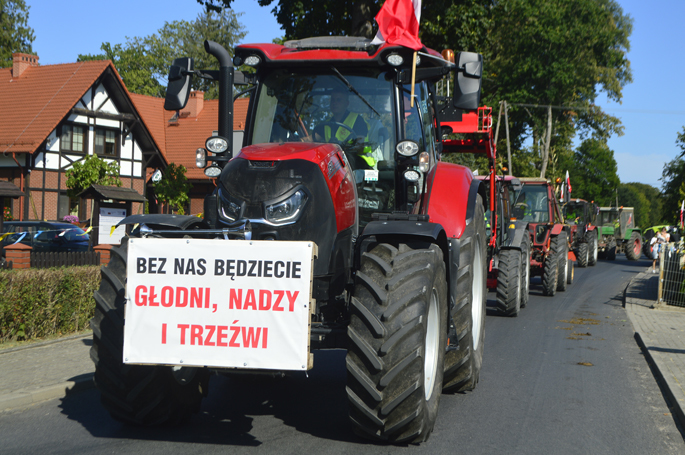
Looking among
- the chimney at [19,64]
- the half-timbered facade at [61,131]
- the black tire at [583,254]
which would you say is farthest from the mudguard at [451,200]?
the chimney at [19,64]

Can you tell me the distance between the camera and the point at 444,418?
5559 millimetres

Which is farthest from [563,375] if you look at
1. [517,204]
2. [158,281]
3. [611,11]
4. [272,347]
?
[611,11]

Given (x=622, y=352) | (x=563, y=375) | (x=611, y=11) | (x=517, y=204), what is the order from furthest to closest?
(x=611, y=11)
(x=517, y=204)
(x=622, y=352)
(x=563, y=375)

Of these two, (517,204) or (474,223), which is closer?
(474,223)

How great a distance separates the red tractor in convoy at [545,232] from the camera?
15828 millimetres

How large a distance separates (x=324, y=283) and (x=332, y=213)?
18.3 inches

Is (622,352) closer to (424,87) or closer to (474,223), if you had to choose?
(474,223)

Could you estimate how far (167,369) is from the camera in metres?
4.69

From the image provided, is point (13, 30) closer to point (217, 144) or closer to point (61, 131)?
point (61, 131)

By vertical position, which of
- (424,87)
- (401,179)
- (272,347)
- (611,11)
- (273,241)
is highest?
(611,11)

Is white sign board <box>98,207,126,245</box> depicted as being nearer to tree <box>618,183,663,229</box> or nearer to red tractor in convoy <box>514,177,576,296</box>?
red tractor in convoy <box>514,177,576,296</box>

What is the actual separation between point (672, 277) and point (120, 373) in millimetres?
12344

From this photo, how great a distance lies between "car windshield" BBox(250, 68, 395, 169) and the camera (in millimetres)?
5434

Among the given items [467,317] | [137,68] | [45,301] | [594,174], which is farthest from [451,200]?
[594,174]
